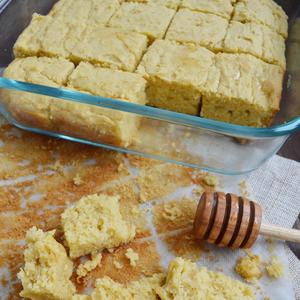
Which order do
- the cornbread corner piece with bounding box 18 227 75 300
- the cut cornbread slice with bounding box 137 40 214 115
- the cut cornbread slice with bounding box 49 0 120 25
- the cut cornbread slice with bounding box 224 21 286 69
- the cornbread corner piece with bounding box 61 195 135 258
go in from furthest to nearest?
the cut cornbread slice with bounding box 49 0 120 25
the cut cornbread slice with bounding box 224 21 286 69
the cut cornbread slice with bounding box 137 40 214 115
the cornbread corner piece with bounding box 61 195 135 258
the cornbread corner piece with bounding box 18 227 75 300

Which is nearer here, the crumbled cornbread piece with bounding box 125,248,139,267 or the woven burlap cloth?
the crumbled cornbread piece with bounding box 125,248,139,267

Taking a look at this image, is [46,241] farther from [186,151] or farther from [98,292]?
[186,151]

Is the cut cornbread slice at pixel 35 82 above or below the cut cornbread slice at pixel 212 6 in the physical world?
below

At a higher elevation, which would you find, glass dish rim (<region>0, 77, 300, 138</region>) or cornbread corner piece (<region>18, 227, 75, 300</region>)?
glass dish rim (<region>0, 77, 300, 138</region>)

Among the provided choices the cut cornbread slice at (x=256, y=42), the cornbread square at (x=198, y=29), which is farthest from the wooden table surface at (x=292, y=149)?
the cornbread square at (x=198, y=29)

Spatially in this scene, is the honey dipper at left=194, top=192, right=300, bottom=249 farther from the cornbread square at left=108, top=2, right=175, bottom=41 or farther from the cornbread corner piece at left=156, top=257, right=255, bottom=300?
the cornbread square at left=108, top=2, right=175, bottom=41

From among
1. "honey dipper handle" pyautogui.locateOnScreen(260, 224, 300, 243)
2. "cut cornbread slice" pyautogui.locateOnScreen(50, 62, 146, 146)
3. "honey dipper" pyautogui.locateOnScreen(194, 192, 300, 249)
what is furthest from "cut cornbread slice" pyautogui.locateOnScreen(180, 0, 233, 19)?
"honey dipper handle" pyautogui.locateOnScreen(260, 224, 300, 243)

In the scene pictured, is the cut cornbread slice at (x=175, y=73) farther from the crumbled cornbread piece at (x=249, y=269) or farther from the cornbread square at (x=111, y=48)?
the crumbled cornbread piece at (x=249, y=269)

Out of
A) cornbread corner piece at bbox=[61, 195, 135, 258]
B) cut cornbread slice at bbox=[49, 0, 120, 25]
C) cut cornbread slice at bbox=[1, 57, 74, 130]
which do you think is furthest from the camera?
cut cornbread slice at bbox=[49, 0, 120, 25]

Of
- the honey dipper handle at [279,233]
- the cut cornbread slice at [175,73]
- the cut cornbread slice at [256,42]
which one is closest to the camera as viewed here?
the honey dipper handle at [279,233]
